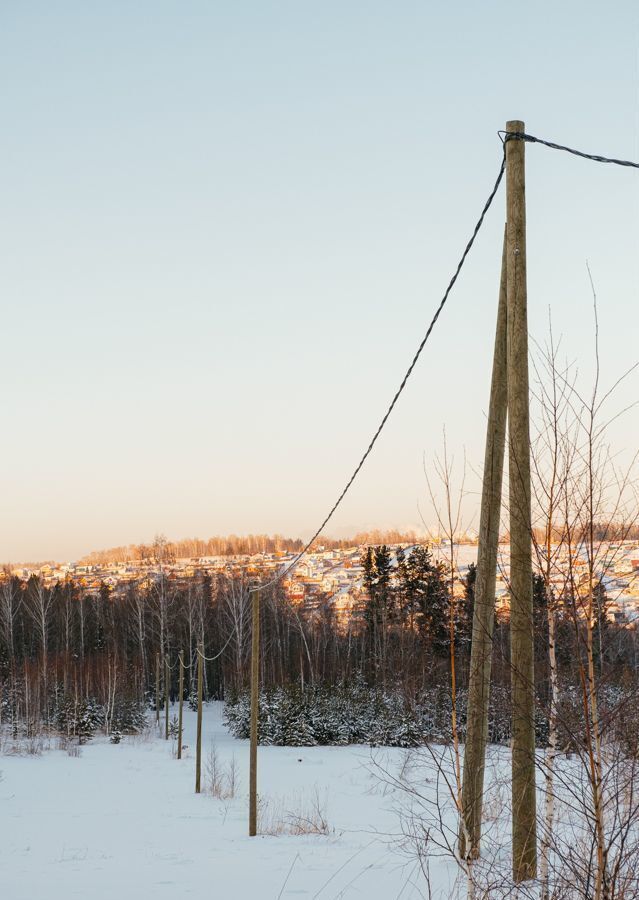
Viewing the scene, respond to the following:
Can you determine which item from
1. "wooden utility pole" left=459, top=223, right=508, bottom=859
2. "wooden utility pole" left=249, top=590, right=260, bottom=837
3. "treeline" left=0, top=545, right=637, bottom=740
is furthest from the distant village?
"treeline" left=0, top=545, right=637, bottom=740

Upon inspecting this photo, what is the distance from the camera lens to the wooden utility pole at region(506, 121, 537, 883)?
14.0 ft

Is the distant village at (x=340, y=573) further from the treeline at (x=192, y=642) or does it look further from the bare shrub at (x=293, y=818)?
the bare shrub at (x=293, y=818)

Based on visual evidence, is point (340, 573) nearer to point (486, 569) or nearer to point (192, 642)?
point (192, 642)

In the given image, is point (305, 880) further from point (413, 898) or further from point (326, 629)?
point (326, 629)

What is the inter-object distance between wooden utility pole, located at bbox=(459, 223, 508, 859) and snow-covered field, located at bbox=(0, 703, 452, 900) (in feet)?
5.56

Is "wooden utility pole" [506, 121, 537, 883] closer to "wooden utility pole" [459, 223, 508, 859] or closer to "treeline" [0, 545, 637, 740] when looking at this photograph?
"wooden utility pole" [459, 223, 508, 859]

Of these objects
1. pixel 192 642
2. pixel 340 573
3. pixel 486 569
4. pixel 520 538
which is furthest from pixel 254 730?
pixel 340 573

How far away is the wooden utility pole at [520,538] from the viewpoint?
427 centimetres

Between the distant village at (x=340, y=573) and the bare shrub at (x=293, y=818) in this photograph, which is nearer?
the distant village at (x=340, y=573)

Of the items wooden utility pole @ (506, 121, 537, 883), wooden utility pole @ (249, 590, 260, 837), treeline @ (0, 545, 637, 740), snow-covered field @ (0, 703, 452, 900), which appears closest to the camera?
wooden utility pole @ (506, 121, 537, 883)

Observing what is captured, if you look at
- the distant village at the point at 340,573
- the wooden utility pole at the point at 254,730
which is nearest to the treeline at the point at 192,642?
the distant village at the point at 340,573

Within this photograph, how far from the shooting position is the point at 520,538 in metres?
4.38

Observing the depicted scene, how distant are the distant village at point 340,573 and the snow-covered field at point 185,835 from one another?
11.3 ft

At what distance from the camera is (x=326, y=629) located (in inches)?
2178
